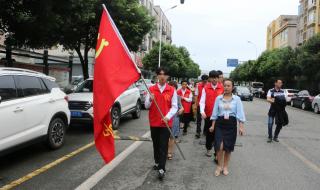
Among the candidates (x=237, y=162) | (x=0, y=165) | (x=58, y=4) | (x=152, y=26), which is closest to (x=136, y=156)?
(x=237, y=162)

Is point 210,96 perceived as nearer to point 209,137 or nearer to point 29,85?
point 209,137

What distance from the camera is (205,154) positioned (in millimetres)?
8555

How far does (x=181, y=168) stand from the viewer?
7.22 meters

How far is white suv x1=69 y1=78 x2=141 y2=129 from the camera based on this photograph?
1097 cm

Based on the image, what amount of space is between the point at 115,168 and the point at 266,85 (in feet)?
180

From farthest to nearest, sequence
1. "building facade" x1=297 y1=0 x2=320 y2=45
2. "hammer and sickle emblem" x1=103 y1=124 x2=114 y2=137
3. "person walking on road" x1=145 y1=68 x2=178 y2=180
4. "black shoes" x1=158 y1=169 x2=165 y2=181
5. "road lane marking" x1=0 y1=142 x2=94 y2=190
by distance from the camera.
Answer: "building facade" x1=297 y1=0 x2=320 y2=45
"person walking on road" x1=145 y1=68 x2=178 y2=180
"black shoes" x1=158 y1=169 x2=165 y2=181
"road lane marking" x1=0 y1=142 x2=94 y2=190
"hammer and sickle emblem" x1=103 y1=124 x2=114 y2=137

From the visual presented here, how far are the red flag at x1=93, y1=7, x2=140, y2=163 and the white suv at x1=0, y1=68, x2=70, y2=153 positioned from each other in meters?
1.82

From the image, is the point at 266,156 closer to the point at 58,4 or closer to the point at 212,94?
the point at 212,94

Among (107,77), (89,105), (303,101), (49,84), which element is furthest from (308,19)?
(107,77)

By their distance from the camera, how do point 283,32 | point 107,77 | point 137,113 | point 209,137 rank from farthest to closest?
1. point 283,32
2. point 137,113
3. point 209,137
4. point 107,77

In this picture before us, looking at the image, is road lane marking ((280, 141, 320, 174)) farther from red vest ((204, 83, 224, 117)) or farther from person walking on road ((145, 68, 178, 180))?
person walking on road ((145, 68, 178, 180))

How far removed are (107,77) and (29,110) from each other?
2.39m

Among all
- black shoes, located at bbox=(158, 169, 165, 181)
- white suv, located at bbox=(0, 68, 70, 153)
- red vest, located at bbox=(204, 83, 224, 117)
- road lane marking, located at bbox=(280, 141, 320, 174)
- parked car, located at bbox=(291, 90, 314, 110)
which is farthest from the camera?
parked car, located at bbox=(291, 90, 314, 110)

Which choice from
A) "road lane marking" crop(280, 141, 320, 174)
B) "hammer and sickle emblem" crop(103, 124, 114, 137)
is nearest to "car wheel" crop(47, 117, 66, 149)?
"hammer and sickle emblem" crop(103, 124, 114, 137)
